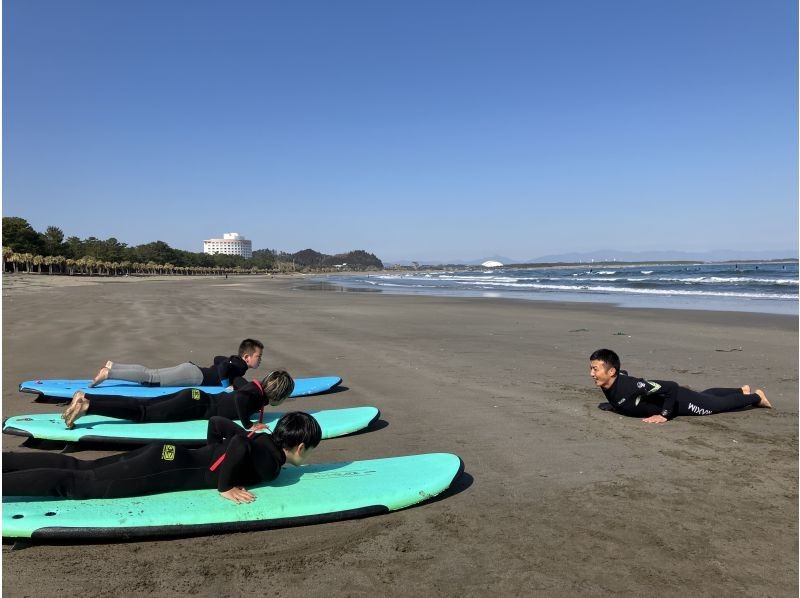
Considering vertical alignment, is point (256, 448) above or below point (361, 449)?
above

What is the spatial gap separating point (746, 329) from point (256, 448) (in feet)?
45.4

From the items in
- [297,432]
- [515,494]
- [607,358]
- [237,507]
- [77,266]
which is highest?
[77,266]

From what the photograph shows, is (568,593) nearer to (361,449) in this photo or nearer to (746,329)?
(361,449)

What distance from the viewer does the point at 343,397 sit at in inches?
280

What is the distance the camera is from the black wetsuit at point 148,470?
3.40 metres

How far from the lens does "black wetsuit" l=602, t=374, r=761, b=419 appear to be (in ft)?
19.2

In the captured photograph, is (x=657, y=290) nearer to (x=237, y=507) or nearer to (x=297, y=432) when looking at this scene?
(x=297, y=432)

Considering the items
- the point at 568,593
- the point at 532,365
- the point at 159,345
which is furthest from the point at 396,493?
the point at 159,345

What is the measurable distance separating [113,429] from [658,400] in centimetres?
570

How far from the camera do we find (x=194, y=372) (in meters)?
6.86

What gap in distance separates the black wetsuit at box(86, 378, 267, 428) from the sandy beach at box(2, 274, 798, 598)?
47 centimetres

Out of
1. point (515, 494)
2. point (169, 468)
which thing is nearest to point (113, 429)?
point (169, 468)

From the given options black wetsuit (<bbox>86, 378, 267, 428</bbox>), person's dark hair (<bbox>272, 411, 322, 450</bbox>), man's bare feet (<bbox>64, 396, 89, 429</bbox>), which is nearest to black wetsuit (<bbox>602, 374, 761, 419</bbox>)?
person's dark hair (<bbox>272, 411, 322, 450</bbox>)

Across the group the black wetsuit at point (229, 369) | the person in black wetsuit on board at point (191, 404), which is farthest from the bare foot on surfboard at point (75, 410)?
the black wetsuit at point (229, 369)
